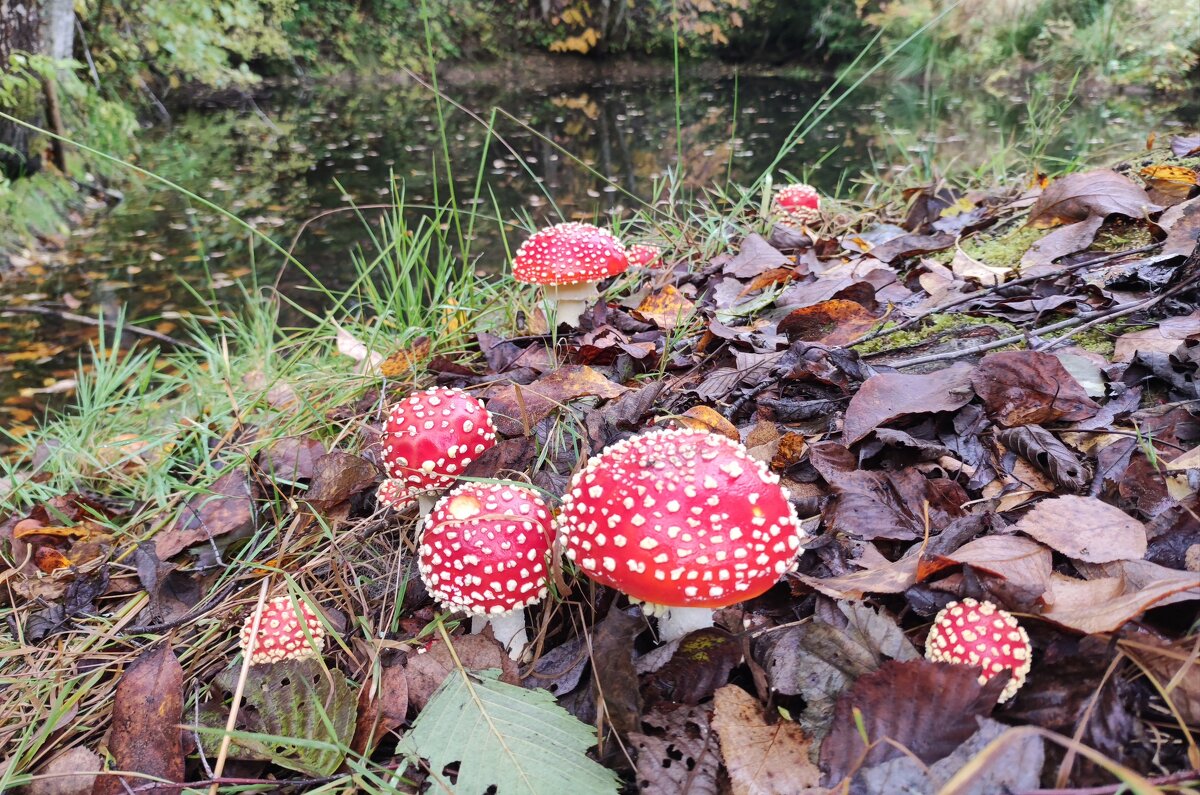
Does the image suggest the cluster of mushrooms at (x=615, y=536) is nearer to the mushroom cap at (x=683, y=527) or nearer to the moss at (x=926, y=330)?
the mushroom cap at (x=683, y=527)

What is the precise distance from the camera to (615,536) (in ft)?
4.36

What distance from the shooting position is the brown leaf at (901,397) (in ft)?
5.87

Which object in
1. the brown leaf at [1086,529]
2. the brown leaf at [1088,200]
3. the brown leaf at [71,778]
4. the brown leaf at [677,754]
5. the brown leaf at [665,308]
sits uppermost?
the brown leaf at [1088,200]

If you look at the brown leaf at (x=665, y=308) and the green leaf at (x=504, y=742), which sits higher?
the brown leaf at (x=665, y=308)

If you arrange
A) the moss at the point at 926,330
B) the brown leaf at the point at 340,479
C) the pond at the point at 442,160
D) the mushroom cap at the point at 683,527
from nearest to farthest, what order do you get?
1. the mushroom cap at the point at 683,527
2. the brown leaf at the point at 340,479
3. the moss at the point at 926,330
4. the pond at the point at 442,160

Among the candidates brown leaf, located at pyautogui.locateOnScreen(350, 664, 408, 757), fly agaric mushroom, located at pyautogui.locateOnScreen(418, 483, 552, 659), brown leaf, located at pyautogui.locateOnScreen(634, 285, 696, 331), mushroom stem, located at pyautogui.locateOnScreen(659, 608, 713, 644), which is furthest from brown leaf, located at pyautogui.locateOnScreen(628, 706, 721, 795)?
brown leaf, located at pyautogui.locateOnScreen(634, 285, 696, 331)

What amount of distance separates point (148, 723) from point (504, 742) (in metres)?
0.77

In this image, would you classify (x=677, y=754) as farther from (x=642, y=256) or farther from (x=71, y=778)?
(x=642, y=256)

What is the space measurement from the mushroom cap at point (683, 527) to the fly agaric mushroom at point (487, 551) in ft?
0.48

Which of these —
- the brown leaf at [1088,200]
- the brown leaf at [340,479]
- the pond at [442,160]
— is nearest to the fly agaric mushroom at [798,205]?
the pond at [442,160]

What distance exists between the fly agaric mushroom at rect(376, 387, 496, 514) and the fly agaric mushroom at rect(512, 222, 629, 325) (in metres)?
1.02

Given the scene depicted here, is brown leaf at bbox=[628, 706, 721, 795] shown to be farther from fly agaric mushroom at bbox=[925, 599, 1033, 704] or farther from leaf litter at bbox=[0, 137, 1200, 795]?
fly agaric mushroom at bbox=[925, 599, 1033, 704]

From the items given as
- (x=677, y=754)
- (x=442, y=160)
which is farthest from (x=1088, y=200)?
(x=442, y=160)

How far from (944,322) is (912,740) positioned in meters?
1.50
